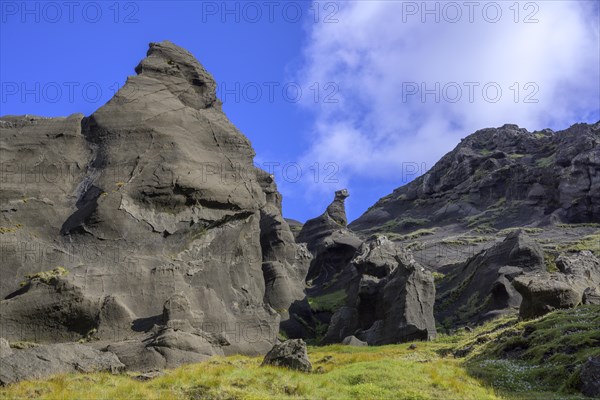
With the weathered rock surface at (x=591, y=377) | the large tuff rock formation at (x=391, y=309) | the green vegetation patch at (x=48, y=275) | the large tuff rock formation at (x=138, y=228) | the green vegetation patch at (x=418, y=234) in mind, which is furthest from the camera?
the green vegetation patch at (x=418, y=234)

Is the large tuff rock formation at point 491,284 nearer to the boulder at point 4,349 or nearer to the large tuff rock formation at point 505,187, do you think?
the boulder at point 4,349

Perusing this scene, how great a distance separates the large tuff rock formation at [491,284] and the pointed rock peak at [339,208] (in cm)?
4778

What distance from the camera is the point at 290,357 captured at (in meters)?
28.6

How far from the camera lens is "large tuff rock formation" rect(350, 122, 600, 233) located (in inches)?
4916

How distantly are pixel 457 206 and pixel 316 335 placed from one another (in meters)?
96.8

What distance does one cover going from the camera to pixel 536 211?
13112 cm

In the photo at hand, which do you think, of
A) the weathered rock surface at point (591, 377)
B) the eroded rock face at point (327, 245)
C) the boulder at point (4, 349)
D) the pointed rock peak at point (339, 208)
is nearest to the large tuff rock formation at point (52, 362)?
the boulder at point (4, 349)

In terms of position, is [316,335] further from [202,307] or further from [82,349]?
[82,349]

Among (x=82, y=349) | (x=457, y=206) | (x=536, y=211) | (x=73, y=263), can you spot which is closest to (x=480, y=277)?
(x=73, y=263)

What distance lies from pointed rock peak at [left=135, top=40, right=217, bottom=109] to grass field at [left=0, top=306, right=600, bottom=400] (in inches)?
1181

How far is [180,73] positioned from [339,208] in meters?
65.7

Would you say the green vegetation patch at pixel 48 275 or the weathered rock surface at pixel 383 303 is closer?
the green vegetation patch at pixel 48 275

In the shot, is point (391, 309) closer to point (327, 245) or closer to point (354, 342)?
point (354, 342)

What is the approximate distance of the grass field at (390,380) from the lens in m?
22.0
